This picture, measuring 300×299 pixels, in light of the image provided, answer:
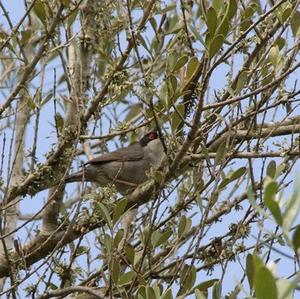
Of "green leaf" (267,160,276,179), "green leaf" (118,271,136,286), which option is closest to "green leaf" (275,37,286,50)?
"green leaf" (267,160,276,179)

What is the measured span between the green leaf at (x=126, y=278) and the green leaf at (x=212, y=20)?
3.83ft

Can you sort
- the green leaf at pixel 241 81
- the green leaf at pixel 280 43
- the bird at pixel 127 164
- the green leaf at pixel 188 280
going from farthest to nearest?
the bird at pixel 127 164 < the green leaf at pixel 280 43 < the green leaf at pixel 241 81 < the green leaf at pixel 188 280

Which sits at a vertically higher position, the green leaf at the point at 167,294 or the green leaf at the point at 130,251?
the green leaf at the point at 130,251

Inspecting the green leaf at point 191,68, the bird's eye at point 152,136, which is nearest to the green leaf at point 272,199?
the green leaf at point 191,68

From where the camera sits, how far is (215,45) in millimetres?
3211

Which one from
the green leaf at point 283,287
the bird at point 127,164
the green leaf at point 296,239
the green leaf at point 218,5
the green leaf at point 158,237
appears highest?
the bird at point 127,164

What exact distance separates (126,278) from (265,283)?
1860 millimetres

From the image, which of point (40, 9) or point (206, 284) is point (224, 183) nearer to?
point (206, 284)

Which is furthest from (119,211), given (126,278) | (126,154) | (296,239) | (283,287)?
(126,154)

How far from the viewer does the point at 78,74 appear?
17.1ft

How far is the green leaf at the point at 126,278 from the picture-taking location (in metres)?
3.57

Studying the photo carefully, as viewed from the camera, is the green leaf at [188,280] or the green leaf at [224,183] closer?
the green leaf at [188,280]

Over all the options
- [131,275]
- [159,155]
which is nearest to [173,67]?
[131,275]

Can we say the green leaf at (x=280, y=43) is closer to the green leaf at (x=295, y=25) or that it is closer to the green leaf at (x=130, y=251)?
the green leaf at (x=295, y=25)
